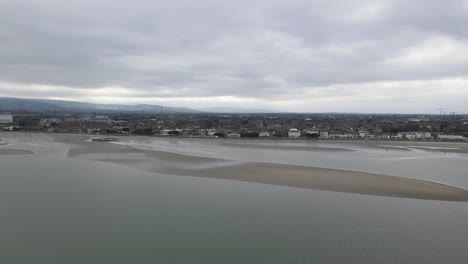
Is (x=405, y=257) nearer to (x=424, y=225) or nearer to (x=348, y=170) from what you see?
(x=424, y=225)

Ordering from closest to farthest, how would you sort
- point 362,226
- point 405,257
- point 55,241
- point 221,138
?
1. point 405,257
2. point 55,241
3. point 362,226
4. point 221,138

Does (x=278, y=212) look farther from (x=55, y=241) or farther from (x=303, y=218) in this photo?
(x=55, y=241)

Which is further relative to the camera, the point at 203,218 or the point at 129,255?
the point at 203,218

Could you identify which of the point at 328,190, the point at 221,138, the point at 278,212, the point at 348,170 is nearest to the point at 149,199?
the point at 278,212

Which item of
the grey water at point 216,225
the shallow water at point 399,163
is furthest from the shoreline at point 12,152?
the shallow water at point 399,163

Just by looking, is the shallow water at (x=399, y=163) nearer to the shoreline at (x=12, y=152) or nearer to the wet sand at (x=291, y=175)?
the wet sand at (x=291, y=175)

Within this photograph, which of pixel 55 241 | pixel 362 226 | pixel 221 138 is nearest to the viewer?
pixel 55 241
